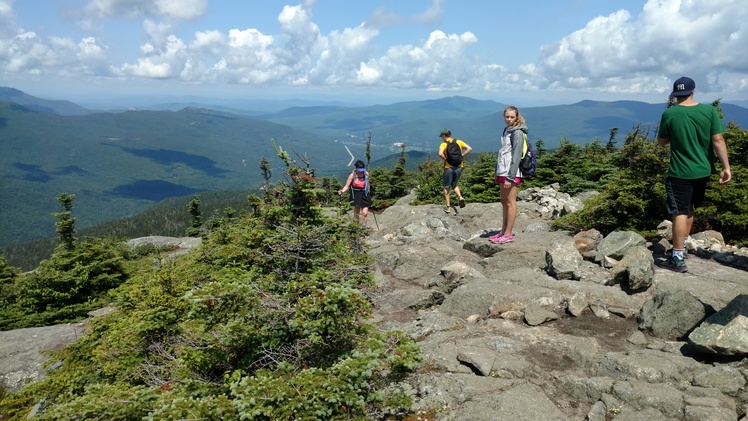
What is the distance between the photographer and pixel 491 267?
9.39 meters

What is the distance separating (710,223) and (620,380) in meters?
6.61

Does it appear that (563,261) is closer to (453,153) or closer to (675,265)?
(675,265)

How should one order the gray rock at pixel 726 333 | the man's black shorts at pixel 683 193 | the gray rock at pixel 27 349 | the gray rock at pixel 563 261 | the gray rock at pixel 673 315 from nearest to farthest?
the gray rock at pixel 726 333 < the gray rock at pixel 673 315 < the man's black shorts at pixel 683 193 < the gray rock at pixel 563 261 < the gray rock at pixel 27 349

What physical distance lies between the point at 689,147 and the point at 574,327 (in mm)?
3375

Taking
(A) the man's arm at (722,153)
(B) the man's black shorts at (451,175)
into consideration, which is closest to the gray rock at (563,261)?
(A) the man's arm at (722,153)

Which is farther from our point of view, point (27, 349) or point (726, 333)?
point (27, 349)

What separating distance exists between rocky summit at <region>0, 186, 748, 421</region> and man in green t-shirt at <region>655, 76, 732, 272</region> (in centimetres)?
110

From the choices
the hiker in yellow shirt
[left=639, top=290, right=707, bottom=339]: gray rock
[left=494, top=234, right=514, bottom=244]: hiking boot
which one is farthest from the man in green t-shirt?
the hiker in yellow shirt

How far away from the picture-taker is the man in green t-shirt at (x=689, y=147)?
6.22 m

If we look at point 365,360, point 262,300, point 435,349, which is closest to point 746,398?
point 435,349

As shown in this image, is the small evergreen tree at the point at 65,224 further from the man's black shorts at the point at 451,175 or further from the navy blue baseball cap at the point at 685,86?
the navy blue baseball cap at the point at 685,86

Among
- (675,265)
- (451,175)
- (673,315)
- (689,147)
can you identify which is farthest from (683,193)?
(451,175)

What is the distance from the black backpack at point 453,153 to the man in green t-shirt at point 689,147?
22.6 feet

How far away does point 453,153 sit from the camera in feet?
43.5
